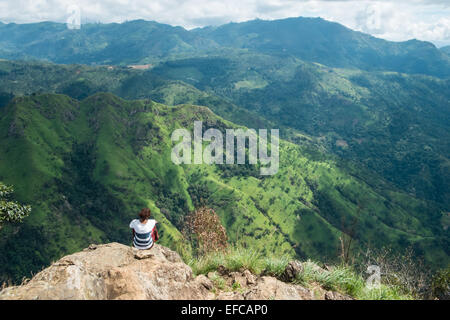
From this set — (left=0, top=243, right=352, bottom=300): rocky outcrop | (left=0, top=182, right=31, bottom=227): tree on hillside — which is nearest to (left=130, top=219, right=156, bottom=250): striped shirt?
(left=0, top=243, right=352, bottom=300): rocky outcrop

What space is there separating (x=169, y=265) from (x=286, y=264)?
3.84m

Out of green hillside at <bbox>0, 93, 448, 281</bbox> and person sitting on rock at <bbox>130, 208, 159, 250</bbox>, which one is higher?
person sitting on rock at <bbox>130, 208, 159, 250</bbox>

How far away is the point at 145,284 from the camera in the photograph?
6.53 meters

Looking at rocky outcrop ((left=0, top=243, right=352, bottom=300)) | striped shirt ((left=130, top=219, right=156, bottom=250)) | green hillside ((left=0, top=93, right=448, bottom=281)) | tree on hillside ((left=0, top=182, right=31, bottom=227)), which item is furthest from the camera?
green hillside ((left=0, top=93, right=448, bottom=281))

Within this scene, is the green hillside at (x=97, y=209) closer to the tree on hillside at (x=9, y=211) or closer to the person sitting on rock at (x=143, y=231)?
the tree on hillside at (x=9, y=211)

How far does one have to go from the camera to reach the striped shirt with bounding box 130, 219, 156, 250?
9.95 meters

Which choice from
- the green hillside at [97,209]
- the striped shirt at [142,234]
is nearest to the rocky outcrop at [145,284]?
the striped shirt at [142,234]

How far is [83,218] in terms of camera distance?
16162 centimetres

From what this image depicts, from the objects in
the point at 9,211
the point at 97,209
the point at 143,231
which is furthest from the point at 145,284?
the point at 97,209

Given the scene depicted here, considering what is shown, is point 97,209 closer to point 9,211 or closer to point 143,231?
point 9,211

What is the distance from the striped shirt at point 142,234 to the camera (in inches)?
392

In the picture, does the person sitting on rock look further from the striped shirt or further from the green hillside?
the green hillside
